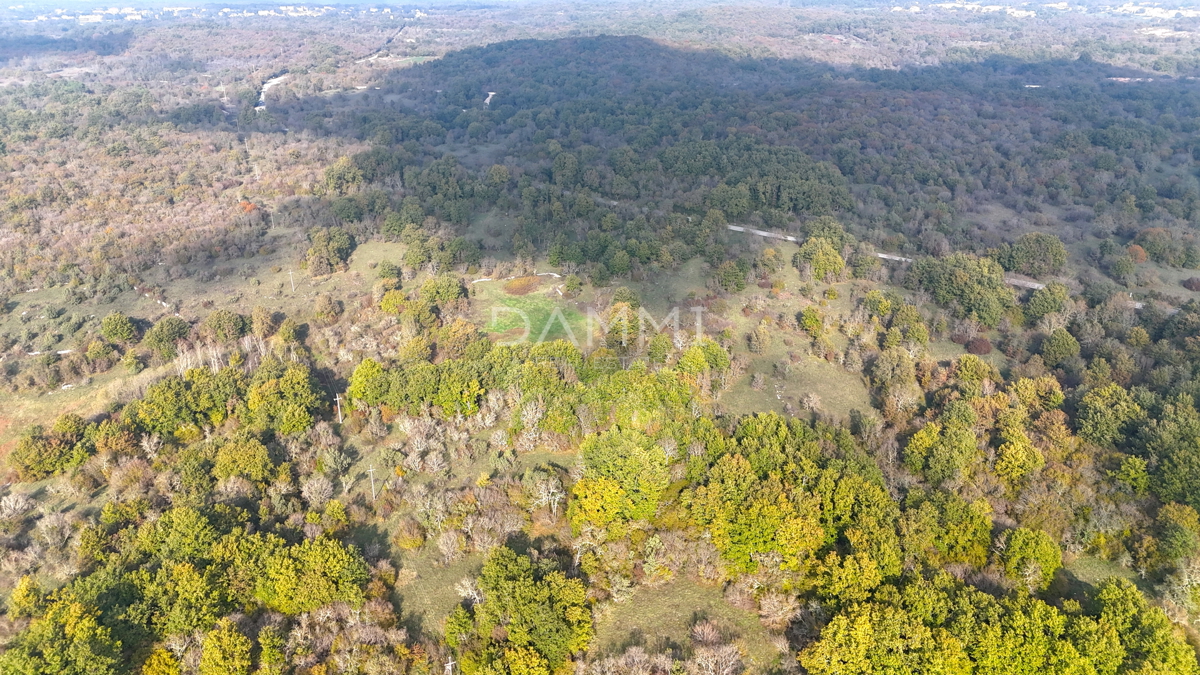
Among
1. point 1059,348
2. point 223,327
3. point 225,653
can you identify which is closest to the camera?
point 225,653

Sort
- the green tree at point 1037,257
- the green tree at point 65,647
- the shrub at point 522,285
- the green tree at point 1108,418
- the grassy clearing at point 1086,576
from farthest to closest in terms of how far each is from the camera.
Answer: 1. the green tree at point 1037,257
2. the shrub at point 522,285
3. the green tree at point 1108,418
4. the grassy clearing at point 1086,576
5. the green tree at point 65,647

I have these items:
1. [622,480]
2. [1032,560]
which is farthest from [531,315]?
[1032,560]

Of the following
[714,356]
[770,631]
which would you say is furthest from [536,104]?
[770,631]

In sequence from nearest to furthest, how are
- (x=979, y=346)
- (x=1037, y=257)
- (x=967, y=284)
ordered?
(x=979, y=346) < (x=967, y=284) < (x=1037, y=257)

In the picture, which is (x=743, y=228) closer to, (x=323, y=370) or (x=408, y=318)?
(x=408, y=318)

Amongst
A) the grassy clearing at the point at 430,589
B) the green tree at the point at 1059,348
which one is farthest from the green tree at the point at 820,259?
the grassy clearing at the point at 430,589

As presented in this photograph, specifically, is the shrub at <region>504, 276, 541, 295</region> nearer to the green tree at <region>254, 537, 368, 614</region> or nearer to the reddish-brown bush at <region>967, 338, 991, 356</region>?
the green tree at <region>254, 537, 368, 614</region>

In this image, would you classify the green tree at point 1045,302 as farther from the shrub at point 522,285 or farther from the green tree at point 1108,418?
the shrub at point 522,285

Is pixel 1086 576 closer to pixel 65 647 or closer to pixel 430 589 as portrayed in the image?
pixel 430 589
